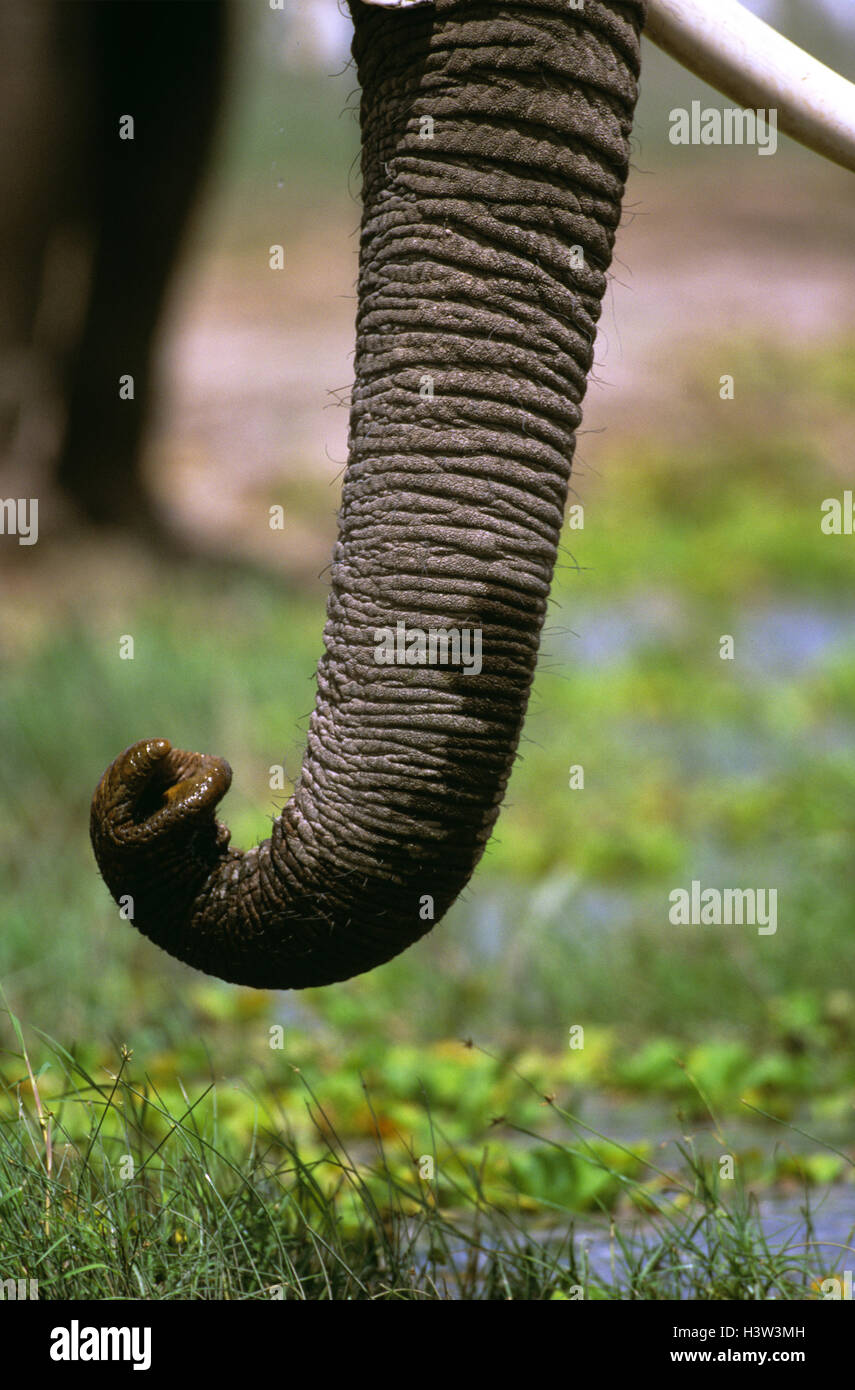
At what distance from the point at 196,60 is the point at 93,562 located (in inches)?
115

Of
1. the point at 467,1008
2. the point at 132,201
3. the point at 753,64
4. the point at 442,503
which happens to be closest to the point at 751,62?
the point at 753,64

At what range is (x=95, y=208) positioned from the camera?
9.20 m

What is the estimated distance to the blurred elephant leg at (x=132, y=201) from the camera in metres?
9.23

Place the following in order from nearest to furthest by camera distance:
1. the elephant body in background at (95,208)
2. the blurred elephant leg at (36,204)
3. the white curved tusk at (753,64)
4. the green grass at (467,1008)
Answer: the white curved tusk at (753,64)
the green grass at (467,1008)
the blurred elephant leg at (36,204)
the elephant body in background at (95,208)

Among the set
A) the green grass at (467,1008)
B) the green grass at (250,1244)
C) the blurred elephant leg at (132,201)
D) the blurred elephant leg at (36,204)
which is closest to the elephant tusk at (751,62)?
the green grass at (467,1008)

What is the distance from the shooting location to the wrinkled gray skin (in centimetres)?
191

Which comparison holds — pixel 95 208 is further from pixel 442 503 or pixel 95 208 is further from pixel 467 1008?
pixel 442 503

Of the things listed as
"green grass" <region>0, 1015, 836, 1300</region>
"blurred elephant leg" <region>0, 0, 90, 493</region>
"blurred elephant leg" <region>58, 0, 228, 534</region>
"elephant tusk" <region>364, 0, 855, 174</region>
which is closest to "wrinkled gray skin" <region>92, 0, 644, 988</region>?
"elephant tusk" <region>364, 0, 855, 174</region>

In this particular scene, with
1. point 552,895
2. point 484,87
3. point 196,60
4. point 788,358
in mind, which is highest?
point 788,358

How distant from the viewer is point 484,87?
193 centimetres

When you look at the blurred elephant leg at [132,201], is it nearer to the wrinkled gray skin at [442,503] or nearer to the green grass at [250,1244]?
the wrinkled gray skin at [442,503]

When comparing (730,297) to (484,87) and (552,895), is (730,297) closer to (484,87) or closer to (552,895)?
(552,895)
